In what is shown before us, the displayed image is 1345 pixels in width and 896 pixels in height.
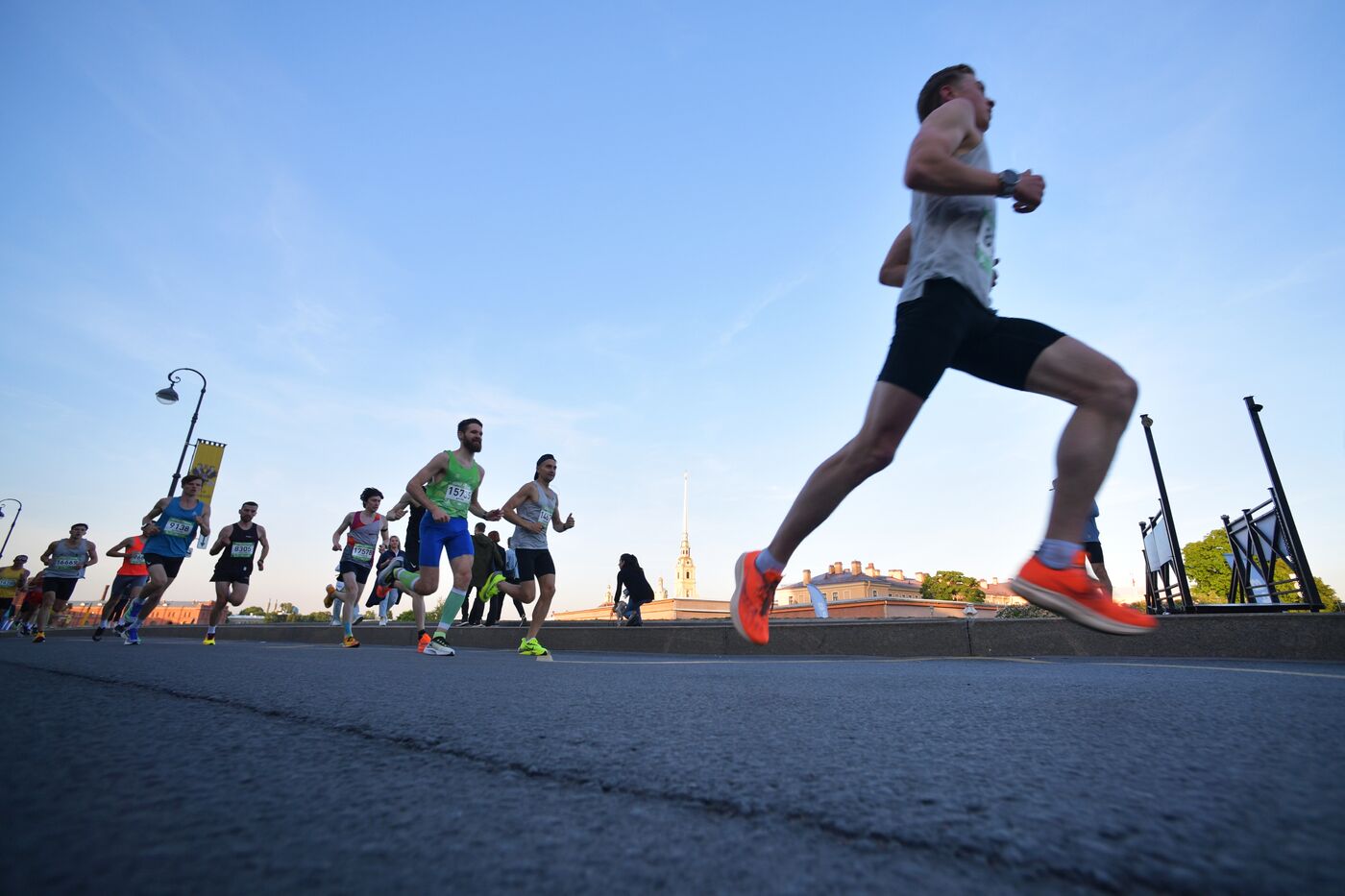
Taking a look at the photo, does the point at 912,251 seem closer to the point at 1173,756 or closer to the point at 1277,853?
the point at 1173,756

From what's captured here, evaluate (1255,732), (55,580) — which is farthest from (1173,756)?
(55,580)

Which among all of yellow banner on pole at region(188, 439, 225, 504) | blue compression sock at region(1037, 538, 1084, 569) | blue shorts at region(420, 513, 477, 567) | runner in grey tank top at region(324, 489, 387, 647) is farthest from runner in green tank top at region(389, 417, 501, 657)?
yellow banner on pole at region(188, 439, 225, 504)

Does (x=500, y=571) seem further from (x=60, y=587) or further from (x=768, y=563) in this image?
(x=768, y=563)

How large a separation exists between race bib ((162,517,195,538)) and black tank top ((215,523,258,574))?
0.53m

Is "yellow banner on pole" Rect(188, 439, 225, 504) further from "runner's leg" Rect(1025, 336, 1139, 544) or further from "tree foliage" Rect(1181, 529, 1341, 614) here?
"tree foliage" Rect(1181, 529, 1341, 614)

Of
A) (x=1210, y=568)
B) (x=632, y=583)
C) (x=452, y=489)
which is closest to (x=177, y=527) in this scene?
(x=452, y=489)

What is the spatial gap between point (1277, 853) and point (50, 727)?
6.84 feet

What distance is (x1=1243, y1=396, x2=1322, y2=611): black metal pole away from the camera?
630 cm

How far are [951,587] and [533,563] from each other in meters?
77.4

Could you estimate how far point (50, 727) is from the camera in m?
1.41

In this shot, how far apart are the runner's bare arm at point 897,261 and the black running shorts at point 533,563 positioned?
5.44 metres

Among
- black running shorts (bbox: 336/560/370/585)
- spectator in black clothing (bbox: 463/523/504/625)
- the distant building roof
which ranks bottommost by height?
black running shorts (bbox: 336/560/370/585)

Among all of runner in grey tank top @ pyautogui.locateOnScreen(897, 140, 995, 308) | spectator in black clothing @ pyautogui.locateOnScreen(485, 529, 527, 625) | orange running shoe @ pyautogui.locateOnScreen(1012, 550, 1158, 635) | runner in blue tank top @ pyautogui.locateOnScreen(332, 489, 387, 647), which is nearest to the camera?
orange running shoe @ pyautogui.locateOnScreen(1012, 550, 1158, 635)

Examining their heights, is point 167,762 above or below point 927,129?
below
